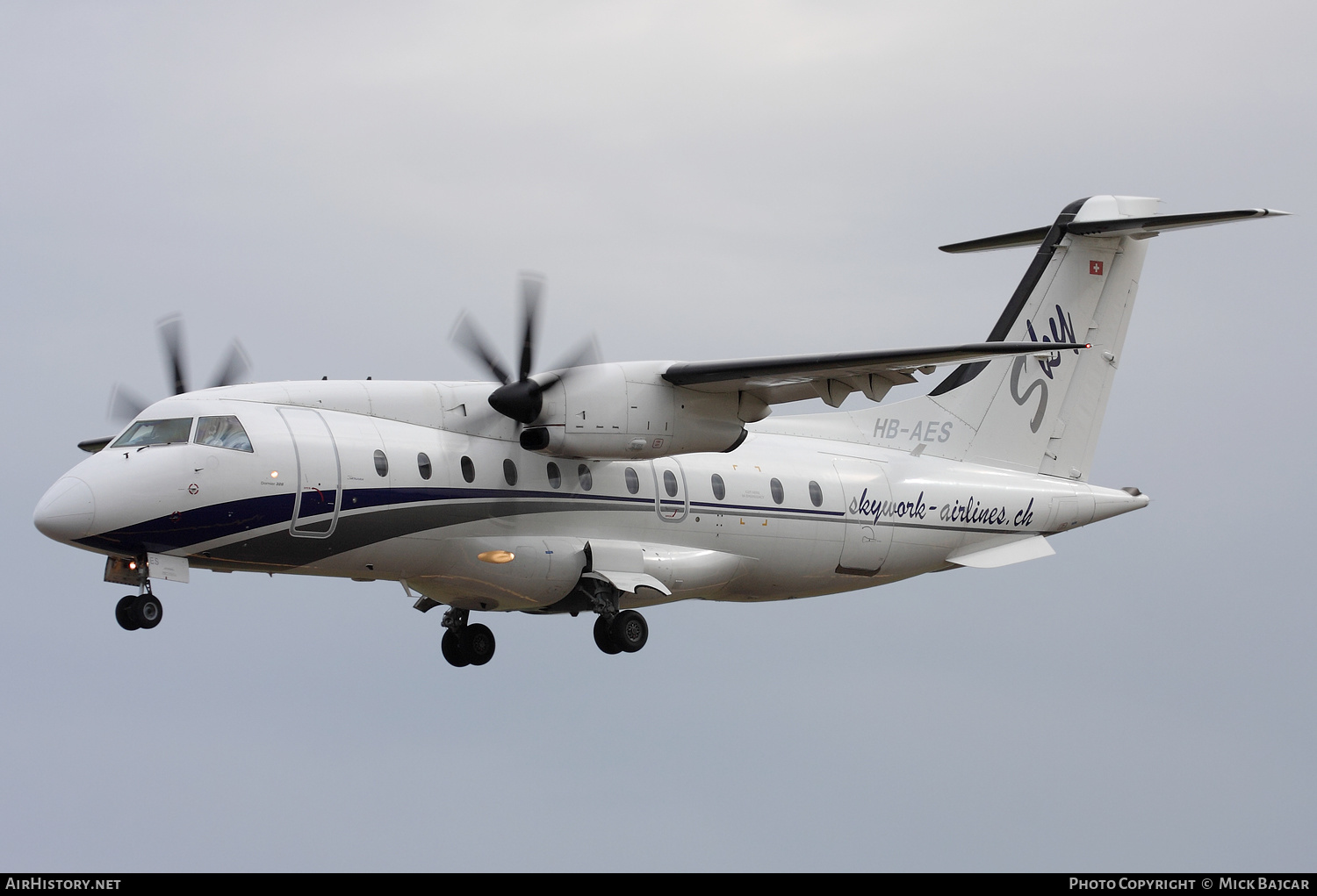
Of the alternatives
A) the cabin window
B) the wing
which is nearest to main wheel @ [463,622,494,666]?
the wing

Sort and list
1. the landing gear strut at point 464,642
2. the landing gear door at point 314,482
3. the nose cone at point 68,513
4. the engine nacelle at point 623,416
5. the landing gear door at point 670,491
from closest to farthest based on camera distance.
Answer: the nose cone at point 68,513
the landing gear door at point 314,482
the engine nacelle at point 623,416
the landing gear door at point 670,491
the landing gear strut at point 464,642

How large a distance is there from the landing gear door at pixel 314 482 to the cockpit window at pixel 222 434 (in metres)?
0.54

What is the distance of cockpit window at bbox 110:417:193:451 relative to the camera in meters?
15.6

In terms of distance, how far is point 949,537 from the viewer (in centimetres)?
2155

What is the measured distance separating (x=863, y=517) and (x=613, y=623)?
4.37 metres

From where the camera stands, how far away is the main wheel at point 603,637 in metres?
18.3

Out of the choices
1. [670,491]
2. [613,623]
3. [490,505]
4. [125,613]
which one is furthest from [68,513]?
[670,491]

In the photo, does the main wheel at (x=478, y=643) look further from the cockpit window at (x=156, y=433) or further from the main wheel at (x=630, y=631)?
the cockpit window at (x=156, y=433)

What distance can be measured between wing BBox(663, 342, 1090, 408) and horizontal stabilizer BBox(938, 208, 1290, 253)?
4.78m

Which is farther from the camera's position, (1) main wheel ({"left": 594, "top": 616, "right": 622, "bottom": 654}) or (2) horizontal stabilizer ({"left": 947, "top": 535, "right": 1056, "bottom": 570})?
(2) horizontal stabilizer ({"left": 947, "top": 535, "right": 1056, "bottom": 570})

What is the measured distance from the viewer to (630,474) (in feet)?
61.1

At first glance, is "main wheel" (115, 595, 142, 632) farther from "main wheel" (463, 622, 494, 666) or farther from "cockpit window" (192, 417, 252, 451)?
"main wheel" (463, 622, 494, 666)

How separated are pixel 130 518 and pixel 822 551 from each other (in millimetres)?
9306

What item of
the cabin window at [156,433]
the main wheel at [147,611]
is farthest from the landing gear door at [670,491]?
the main wheel at [147,611]
